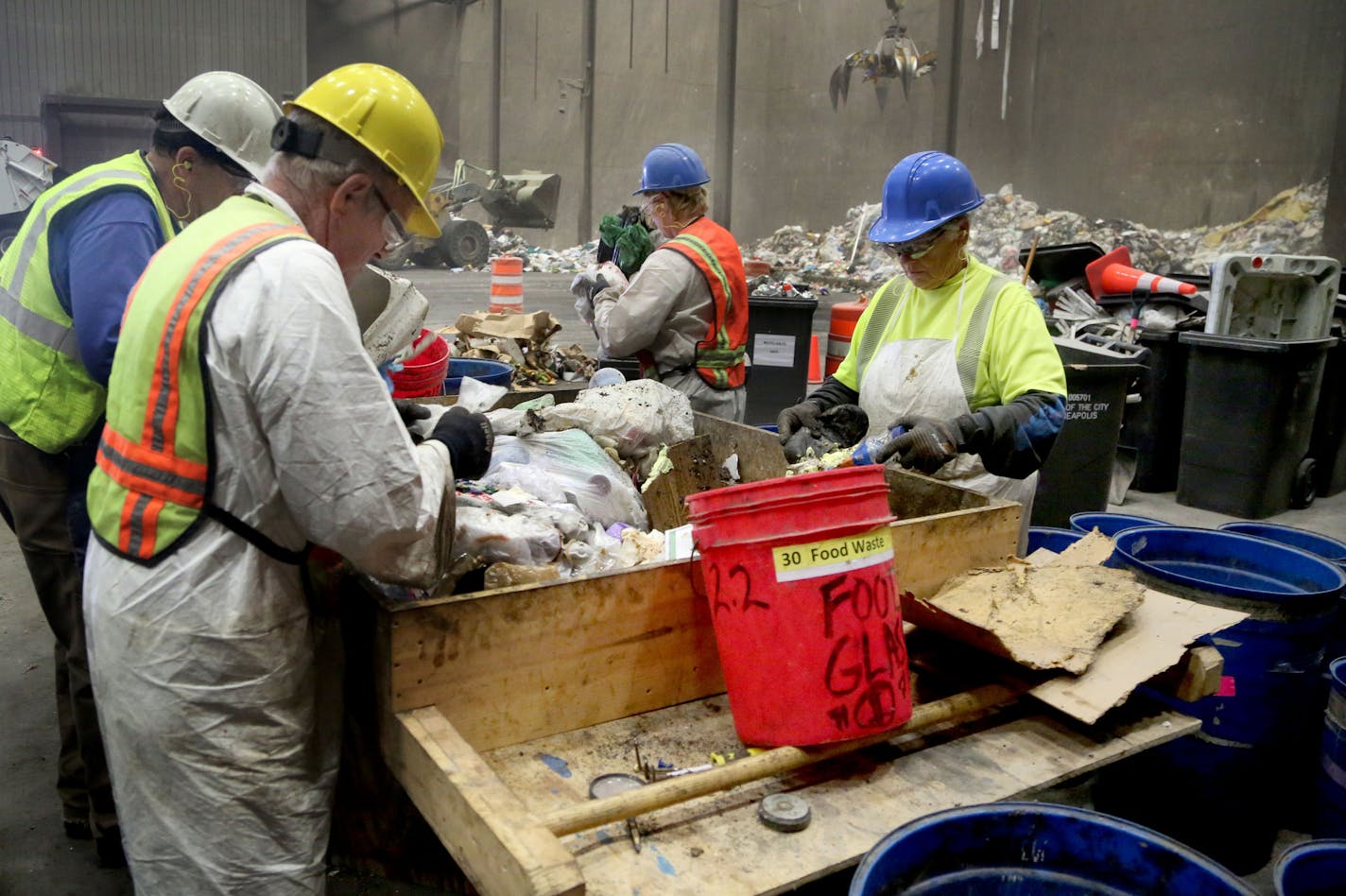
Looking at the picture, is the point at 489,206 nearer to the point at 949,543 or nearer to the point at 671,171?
the point at 671,171

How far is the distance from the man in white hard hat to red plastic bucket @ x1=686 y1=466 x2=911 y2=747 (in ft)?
5.26

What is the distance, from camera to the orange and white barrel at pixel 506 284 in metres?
8.13

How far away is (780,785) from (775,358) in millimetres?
5276

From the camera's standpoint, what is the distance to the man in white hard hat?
2.40 meters

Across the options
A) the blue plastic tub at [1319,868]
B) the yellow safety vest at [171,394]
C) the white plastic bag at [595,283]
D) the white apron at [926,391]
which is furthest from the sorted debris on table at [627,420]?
the blue plastic tub at [1319,868]

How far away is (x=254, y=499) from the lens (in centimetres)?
154

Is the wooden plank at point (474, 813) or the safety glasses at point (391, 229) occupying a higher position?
Answer: the safety glasses at point (391, 229)

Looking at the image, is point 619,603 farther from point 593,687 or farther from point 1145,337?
point 1145,337

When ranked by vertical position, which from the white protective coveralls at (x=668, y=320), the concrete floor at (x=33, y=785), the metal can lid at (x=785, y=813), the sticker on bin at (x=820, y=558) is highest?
the white protective coveralls at (x=668, y=320)

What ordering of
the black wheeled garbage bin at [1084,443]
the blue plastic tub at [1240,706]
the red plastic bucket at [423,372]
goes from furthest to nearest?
the black wheeled garbage bin at [1084,443], the red plastic bucket at [423,372], the blue plastic tub at [1240,706]

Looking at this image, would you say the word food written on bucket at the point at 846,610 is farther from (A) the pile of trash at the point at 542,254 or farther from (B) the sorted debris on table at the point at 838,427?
(A) the pile of trash at the point at 542,254

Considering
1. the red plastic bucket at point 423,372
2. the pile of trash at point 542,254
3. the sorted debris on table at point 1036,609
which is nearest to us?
the sorted debris on table at point 1036,609

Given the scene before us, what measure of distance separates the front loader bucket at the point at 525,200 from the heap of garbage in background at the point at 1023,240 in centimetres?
56

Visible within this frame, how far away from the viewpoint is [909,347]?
3.03 m
